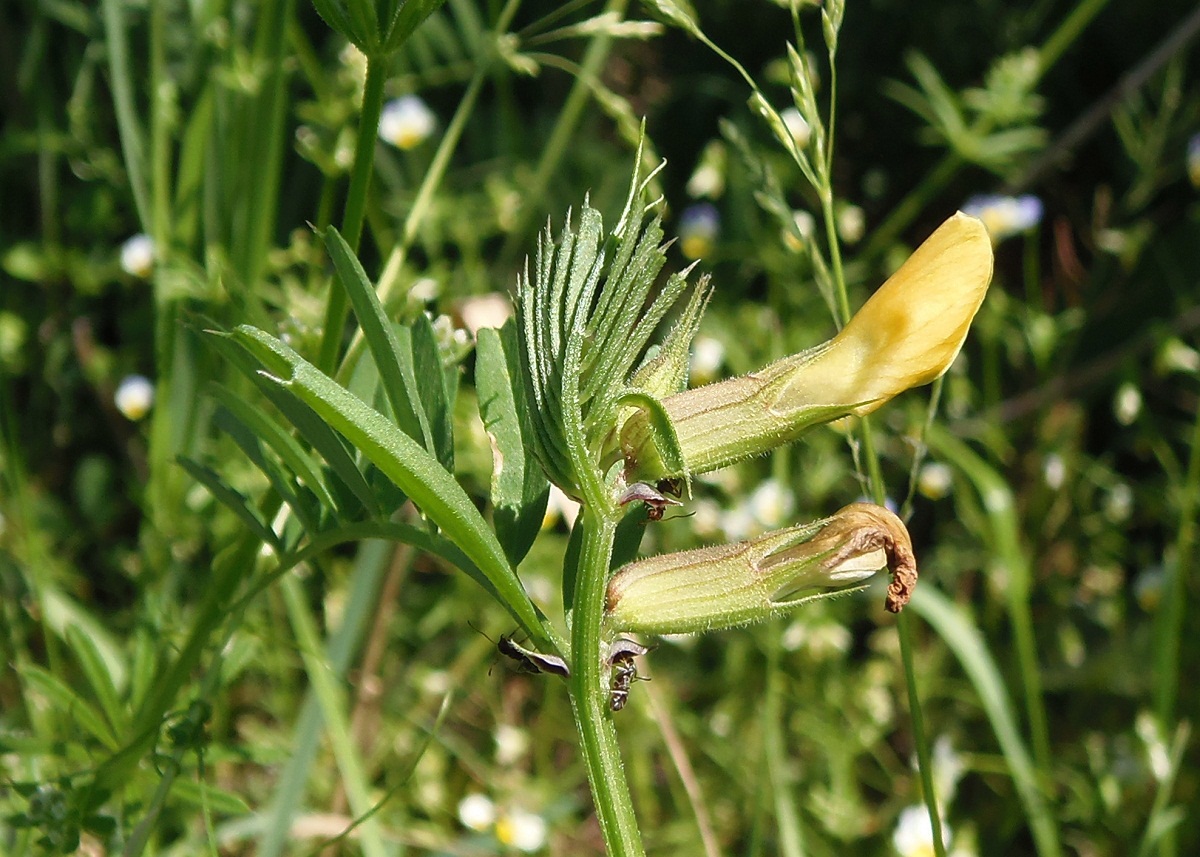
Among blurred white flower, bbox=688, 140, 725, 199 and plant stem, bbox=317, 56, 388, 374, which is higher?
blurred white flower, bbox=688, 140, 725, 199

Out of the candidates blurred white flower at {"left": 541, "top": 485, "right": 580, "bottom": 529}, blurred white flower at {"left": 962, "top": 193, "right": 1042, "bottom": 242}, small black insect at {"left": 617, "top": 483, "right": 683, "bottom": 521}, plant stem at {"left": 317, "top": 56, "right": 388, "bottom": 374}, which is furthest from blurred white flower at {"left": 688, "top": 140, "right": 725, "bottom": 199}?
small black insect at {"left": 617, "top": 483, "right": 683, "bottom": 521}

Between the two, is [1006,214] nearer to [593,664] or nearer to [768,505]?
[768,505]

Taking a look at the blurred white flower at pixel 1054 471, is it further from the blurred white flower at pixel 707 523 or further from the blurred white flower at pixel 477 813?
the blurred white flower at pixel 477 813

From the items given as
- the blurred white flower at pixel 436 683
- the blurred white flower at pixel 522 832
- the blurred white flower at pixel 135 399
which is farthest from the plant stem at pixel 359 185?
the blurred white flower at pixel 135 399

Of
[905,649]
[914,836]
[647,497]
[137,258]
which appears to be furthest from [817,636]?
[647,497]

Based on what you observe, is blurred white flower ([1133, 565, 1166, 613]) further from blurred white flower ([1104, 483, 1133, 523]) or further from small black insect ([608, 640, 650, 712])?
small black insect ([608, 640, 650, 712])

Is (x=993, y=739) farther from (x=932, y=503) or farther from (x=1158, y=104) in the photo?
(x=1158, y=104)
